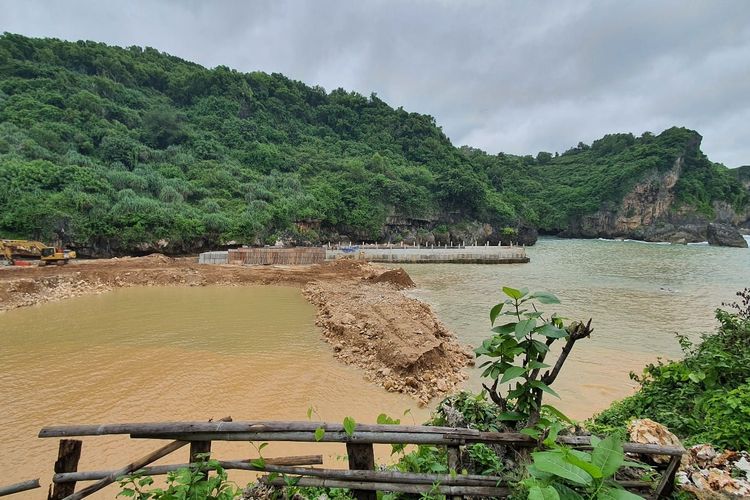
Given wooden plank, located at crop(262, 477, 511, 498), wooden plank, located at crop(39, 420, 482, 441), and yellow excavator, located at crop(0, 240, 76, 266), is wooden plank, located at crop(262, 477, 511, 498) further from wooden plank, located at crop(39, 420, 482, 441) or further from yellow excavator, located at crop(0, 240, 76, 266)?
yellow excavator, located at crop(0, 240, 76, 266)

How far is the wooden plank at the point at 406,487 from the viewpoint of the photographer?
76.9 inches

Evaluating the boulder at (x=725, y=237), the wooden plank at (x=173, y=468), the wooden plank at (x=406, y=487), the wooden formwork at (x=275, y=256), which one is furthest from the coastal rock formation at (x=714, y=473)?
the boulder at (x=725, y=237)

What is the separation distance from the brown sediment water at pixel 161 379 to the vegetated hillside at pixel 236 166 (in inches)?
793

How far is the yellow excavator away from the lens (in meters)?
20.3

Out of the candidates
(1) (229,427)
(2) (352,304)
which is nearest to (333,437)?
(1) (229,427)

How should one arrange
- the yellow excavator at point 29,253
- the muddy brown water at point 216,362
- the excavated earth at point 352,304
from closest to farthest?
1. the muddy brown water at point 216,362
2. the excavated earth at point 352,304
3. the yellow excavator at point 29,253

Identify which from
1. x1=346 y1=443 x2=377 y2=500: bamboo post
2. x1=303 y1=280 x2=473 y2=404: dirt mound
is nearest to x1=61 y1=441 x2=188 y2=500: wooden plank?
x1=346 y1=443 x2=377 y2=500: bamboo post

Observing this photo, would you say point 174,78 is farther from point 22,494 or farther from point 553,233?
point 553,233

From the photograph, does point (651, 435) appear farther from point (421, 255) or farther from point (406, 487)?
point (421, 255)

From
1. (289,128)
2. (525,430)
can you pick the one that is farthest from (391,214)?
(525,430)

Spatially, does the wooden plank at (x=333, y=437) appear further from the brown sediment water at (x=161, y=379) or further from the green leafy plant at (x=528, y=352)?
the brown sediment water at (x=161, y=379)

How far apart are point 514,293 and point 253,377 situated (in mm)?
6269

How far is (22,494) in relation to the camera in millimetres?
3834

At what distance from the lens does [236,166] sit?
46.9m
